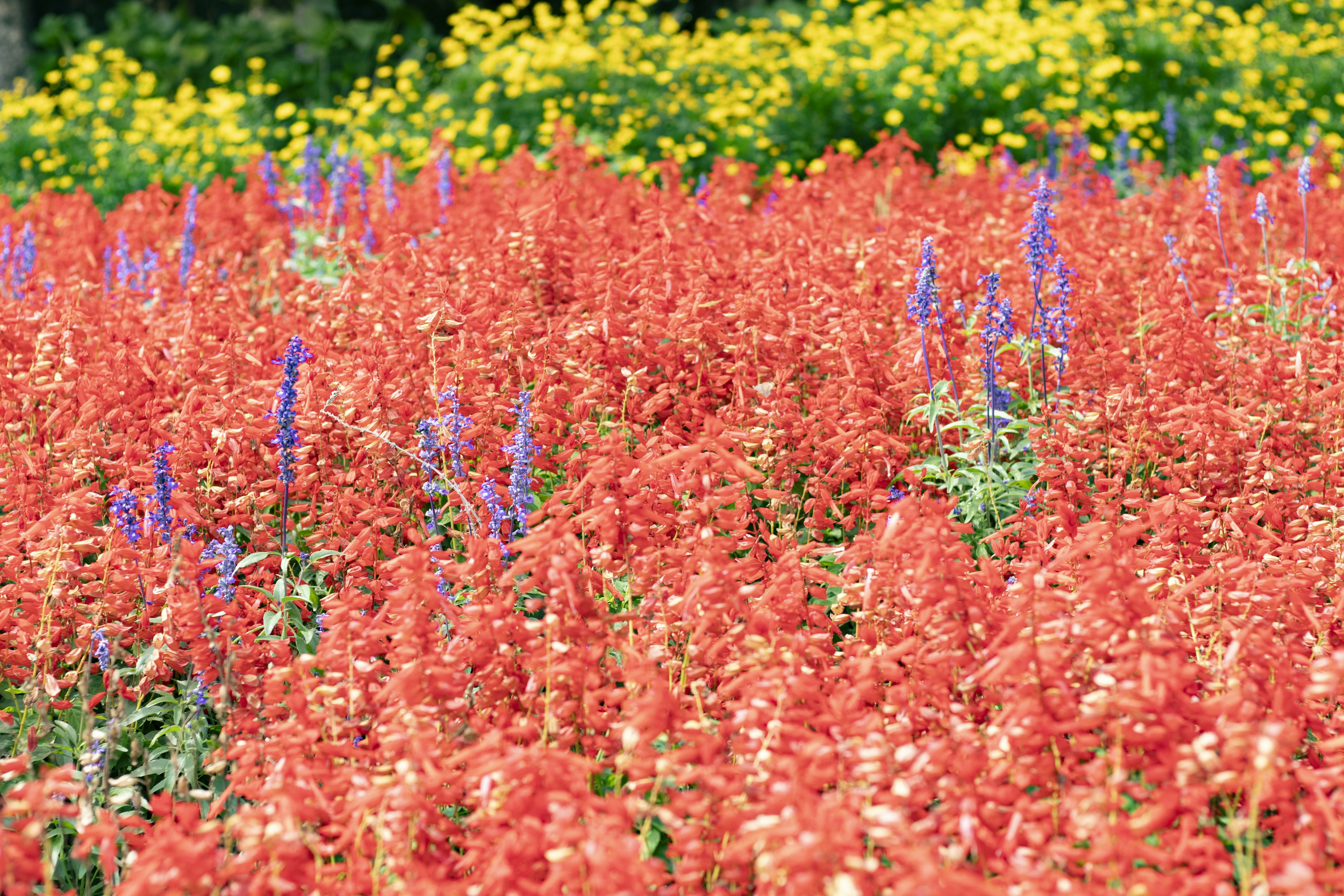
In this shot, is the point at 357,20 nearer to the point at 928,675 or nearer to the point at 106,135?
the point at 106,135

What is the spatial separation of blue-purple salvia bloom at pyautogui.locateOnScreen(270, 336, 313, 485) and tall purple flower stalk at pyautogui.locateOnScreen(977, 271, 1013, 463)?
1.93 metres

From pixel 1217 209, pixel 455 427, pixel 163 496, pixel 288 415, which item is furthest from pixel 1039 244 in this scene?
pixel 163 496

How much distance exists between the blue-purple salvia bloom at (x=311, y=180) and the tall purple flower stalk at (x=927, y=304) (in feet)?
12.4

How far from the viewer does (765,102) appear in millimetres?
9477

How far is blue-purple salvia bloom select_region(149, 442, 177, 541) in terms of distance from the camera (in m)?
3.04

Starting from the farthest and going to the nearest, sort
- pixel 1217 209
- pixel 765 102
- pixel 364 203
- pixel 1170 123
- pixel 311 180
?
pixel 765 102
pixel 1170 123
pixel 311 180
pixel 364 203
pixel 1217 209

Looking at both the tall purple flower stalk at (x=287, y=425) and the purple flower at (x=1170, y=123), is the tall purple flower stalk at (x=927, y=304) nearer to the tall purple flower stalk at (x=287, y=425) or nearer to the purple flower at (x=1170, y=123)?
the tall purple flower stalk at (x=287, y=425)

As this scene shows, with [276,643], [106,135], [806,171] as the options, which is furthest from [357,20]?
[276,643]

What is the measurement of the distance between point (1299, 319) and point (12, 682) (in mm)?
4380

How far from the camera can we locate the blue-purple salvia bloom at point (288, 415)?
307cm

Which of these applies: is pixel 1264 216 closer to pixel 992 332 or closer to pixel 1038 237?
pixel 1038 237


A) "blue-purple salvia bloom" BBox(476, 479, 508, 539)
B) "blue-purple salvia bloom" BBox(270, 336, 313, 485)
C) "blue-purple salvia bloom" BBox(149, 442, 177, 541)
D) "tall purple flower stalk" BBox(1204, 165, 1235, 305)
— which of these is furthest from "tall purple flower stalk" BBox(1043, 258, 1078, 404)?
"blue-purple salvia bloom" BBox(149, 442, 177, 541)

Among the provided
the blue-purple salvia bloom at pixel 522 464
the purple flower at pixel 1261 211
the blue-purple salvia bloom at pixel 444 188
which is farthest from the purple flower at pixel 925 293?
the blue-purple salvia bloom at pixel 444 188

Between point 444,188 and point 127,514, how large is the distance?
346 centimetres
